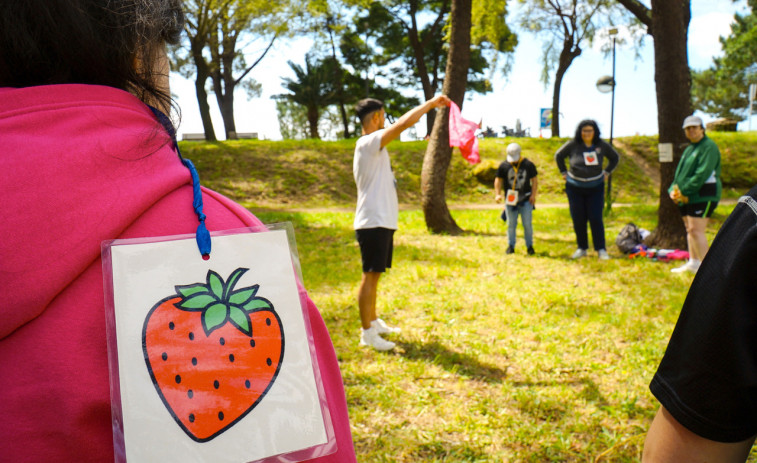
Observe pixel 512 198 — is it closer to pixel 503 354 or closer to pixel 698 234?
pixel 698 234

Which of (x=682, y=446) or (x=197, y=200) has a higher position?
(x=197, y=200)

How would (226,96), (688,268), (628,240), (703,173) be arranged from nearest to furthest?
(703,173)
(688,268)
(628,240)
(226,96)

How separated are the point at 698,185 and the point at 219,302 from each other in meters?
6.89

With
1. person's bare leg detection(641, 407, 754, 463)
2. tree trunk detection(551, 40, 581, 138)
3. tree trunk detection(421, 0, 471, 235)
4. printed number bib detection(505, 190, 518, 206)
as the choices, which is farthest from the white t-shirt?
tree trunk detection(551, 40, 581, 138)

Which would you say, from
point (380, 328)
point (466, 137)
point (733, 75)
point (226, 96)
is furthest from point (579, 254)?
point (733, 75)

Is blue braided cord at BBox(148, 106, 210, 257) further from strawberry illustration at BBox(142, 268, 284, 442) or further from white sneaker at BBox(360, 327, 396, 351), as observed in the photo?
white sneaker at BBox(360, 327, 396, 351)

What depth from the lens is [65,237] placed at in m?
0.68

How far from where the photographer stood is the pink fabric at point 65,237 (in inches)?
25.2

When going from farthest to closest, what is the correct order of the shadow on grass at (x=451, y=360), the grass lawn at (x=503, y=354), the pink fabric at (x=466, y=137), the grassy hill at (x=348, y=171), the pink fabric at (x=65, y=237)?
1. the grassy hill at (x=348, y=171)
2. the pink fabric at (x=466, y=137)
3. the shadow on grass at (x=451, y=360)
4. the grass lawn at (x=503, y=354)
5. the pink fabric at (x=65, y=237)

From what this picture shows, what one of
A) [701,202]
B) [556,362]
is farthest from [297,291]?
[701,202]

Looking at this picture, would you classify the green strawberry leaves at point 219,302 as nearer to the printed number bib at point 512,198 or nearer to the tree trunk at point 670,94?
the printed number bib at point 512,198

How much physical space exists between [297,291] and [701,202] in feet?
22.3

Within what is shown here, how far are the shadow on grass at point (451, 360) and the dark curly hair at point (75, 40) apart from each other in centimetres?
356

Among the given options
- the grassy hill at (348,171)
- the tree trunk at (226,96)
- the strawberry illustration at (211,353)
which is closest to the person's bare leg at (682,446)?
the strawberry illustration at (211,353)
